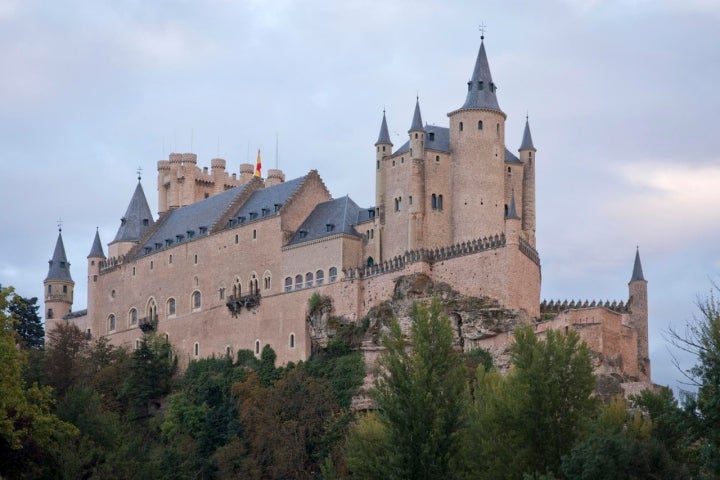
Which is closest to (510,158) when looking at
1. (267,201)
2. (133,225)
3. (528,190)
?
(528,190)

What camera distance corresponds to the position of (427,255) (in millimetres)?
88750

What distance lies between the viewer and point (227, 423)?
306 feet

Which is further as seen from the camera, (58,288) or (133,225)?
(58,288)

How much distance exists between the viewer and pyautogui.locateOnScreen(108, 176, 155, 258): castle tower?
115 metres

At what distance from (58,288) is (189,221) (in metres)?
19.5

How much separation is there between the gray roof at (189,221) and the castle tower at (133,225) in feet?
5.50

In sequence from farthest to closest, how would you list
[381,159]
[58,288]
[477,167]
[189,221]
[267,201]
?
[58,288]
[189,221]
[267,201]
[381,159]
[477,167]

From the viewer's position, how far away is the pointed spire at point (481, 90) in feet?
297

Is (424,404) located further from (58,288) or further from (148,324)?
(58,288)

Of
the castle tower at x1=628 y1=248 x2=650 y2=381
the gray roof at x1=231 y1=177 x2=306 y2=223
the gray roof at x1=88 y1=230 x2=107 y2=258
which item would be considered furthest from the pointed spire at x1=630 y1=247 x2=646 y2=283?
the gray roof at x1=88 y1=230 x2=107 y2=258

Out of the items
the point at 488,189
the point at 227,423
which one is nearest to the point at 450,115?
the point at 488,189

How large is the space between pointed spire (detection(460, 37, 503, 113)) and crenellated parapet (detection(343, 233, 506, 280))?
8156mm

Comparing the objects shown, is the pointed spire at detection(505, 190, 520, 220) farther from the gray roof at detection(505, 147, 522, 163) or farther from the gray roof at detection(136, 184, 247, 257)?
the gray roof at detection(136, 184, 247, 257)

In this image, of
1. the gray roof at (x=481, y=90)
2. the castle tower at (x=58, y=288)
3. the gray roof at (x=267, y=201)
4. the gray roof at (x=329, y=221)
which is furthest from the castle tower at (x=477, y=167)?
the castle tower at (x=58, y=288)
